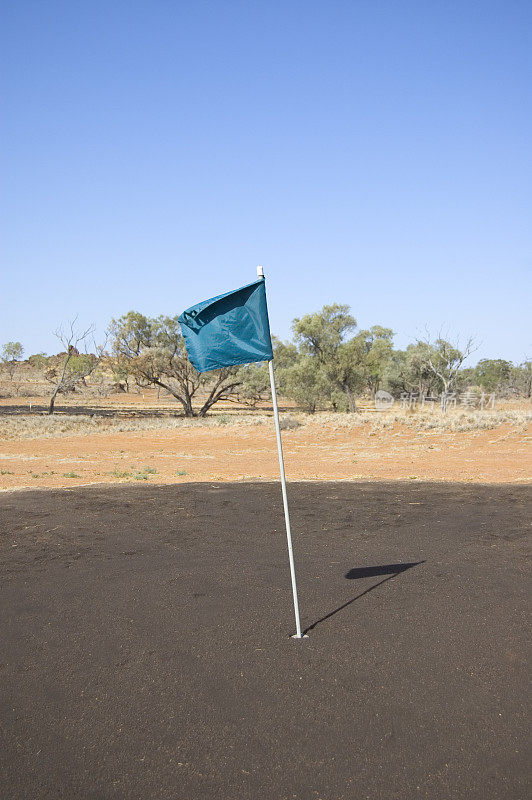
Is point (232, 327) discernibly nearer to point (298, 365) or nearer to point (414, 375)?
point (298, 365)

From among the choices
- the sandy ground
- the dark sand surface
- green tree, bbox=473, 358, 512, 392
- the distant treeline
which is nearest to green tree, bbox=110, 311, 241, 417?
the distant treeline

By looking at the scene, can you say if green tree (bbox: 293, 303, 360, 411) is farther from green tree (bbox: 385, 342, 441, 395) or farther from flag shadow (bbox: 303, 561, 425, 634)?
flag shadow (bbox: 303, 561, 425, 634)

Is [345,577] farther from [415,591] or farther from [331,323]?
[331,323]

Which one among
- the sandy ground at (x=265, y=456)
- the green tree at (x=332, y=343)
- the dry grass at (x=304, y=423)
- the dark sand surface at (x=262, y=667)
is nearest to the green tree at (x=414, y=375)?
the green tree at (x=332, y=343)

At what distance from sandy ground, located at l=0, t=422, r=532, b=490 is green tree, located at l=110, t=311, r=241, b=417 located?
13467 mm

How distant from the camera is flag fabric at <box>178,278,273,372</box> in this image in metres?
5.29

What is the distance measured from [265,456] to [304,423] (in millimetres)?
11133

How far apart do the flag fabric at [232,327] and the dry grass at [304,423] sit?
22969mm

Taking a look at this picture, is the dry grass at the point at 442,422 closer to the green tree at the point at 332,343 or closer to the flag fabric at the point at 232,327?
the green tree at the point at 332,343

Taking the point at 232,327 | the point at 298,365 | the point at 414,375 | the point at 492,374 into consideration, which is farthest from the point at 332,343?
the point at 232,327

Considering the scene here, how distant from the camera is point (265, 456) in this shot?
2319cm

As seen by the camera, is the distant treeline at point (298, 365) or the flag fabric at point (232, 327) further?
the distant treeline at point (298, 365)

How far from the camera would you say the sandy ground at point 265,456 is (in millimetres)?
16500

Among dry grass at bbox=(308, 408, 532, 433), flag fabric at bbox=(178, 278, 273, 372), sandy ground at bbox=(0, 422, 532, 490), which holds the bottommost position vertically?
sandy ground at bbox=(0, 422, 532, 490)
